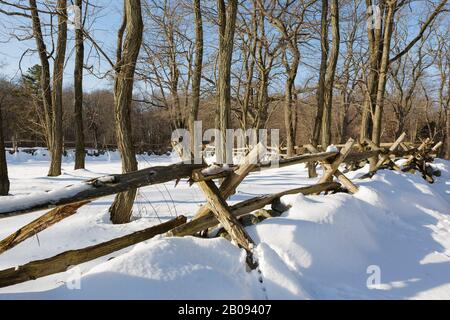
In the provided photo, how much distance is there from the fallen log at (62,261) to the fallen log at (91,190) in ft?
1.29

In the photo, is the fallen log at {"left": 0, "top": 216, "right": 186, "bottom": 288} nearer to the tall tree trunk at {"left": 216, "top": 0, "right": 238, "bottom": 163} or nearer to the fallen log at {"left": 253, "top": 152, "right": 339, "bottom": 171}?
the fallen log at {"left": 253, "top": 152, "right": 339, "bottom": 171}

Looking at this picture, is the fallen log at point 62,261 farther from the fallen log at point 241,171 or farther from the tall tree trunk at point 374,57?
the tall tree trunk at point 374,57

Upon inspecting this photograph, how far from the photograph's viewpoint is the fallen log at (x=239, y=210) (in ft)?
8.97

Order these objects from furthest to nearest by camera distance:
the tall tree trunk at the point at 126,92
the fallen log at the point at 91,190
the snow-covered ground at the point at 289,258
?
1. the tall tree trunk at the point at 126,92
2. the snow-covered ground at the point at 289,258
3. the fallen log at the point at 91,190

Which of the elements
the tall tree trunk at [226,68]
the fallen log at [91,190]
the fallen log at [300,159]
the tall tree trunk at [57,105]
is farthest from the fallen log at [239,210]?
the tall tree trunk at [57,105]

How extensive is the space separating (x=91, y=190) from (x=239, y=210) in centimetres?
159

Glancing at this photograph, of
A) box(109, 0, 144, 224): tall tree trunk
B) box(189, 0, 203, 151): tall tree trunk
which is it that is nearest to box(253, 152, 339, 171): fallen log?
box(109, 0, 144, 224): tall tree trunk

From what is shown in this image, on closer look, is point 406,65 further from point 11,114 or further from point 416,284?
point 11,114

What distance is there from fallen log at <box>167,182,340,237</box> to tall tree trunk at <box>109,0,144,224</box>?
2.00 metres

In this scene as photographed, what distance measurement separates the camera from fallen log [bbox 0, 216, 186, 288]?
1919mm

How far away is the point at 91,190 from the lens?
2.19 metres

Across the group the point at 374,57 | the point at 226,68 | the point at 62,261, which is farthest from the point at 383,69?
the point at 62,261

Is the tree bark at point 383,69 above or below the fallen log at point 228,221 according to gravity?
above
